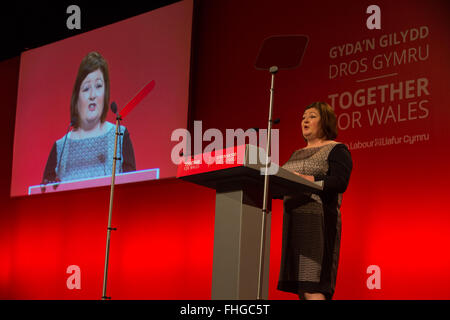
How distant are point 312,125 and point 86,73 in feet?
11.2

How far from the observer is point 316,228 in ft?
7.84

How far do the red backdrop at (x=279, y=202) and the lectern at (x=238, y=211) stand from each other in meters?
1.44

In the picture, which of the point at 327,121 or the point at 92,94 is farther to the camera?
the point at 92,94

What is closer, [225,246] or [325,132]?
[225,246]

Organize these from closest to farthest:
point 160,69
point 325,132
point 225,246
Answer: point 225,246 < point 325,132 < point 160,69

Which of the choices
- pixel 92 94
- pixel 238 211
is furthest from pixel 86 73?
pixel 238 211

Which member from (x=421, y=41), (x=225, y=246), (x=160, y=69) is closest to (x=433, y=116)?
(x=421, y=41)

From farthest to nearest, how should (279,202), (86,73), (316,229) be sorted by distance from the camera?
(86,73) → (279,202) → (316,229)

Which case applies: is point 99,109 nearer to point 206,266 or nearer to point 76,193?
point 76,193

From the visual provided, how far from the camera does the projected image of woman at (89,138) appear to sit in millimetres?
5027

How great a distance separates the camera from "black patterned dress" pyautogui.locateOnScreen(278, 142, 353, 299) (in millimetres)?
2363

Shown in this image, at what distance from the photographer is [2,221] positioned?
6.21 metres

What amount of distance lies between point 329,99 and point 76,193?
2.80 m

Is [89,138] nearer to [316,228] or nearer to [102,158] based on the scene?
[102,158]
